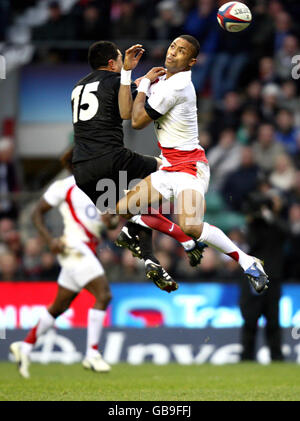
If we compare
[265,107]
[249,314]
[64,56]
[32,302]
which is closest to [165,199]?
[249,314]

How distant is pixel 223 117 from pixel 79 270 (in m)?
6.65

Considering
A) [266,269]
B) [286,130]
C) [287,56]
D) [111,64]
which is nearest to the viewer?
[111,64]

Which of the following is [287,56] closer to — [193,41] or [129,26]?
[129,26]

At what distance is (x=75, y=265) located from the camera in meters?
11.8

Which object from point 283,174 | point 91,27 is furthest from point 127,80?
point 91,27

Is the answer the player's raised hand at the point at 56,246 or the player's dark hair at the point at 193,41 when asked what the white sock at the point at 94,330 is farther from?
the player's dark hair at the point at 193,41

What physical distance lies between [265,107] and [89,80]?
28.0ft

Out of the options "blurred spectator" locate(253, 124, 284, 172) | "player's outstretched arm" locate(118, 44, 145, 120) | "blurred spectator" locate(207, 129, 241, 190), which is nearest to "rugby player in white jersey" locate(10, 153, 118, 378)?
"player's outstretched arm" locate(118, 44, 145, 120)

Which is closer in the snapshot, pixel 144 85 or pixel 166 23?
pixel 144 85

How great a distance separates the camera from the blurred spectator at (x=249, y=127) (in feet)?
55.6

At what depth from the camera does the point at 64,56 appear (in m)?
18.8

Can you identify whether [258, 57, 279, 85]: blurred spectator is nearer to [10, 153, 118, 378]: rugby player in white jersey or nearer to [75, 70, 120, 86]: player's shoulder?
[10, 153, 118, 378]: rugby player in white jersey

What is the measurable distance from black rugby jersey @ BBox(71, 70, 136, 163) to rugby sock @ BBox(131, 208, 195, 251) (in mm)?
817
